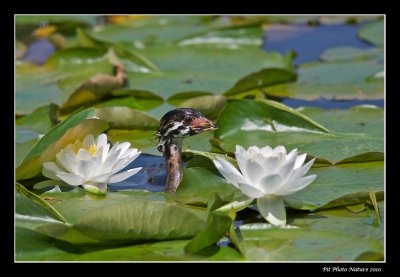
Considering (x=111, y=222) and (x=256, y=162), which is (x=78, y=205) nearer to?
(x=111, y=222)

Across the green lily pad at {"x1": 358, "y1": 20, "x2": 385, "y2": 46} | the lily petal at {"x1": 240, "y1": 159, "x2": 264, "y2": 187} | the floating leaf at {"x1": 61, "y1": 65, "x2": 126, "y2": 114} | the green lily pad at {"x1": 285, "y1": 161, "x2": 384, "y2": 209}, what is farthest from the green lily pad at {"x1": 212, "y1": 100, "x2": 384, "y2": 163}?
the green lily pad at {"x1": 358, "y1": 20, "x2": 385, "y2": 46}

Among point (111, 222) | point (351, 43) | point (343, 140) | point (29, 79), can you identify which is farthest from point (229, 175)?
point (351, 43)

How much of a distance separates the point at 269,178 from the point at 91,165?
1316 mm

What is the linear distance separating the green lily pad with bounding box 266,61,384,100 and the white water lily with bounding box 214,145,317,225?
343 cm

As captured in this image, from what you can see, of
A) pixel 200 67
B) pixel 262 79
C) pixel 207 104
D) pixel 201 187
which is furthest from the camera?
pixel 200 67

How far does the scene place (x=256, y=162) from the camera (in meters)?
4.57

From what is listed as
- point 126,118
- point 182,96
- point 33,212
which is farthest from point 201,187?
point 182,96

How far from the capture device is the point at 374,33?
35.0ft

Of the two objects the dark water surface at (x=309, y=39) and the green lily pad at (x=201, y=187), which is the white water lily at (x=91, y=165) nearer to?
the green lily pad at (x=201, y=187)

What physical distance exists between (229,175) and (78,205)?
1030 millimetres

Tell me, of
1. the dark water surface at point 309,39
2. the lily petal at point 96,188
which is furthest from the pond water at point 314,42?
the lily petal at point 96,188

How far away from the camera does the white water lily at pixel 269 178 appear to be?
4.61 m

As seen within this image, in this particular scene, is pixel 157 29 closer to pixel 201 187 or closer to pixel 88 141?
pixel 88 141

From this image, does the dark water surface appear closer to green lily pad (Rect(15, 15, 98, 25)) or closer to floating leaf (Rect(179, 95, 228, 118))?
floating leaf (Rect(179, 95, 228, 118))
